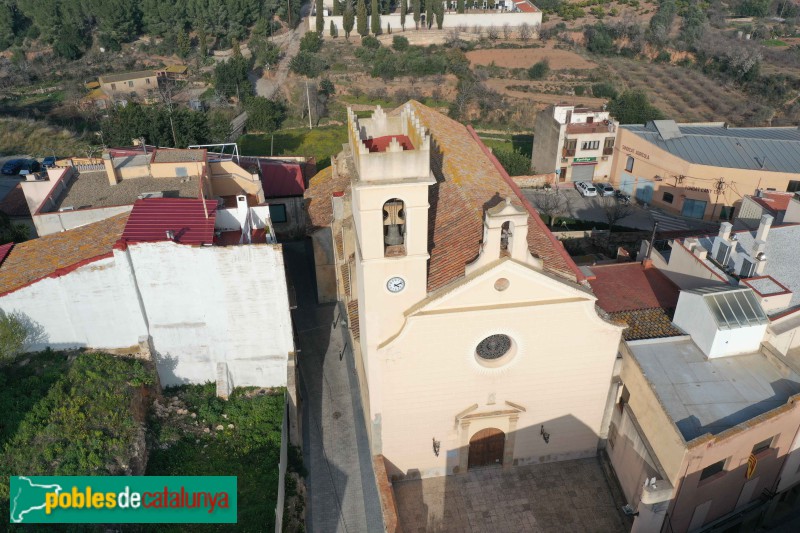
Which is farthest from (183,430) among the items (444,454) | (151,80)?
(151,80)

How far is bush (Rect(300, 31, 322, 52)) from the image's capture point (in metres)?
90.2

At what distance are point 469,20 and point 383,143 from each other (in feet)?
282

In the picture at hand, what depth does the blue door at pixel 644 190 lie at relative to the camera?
49938mm

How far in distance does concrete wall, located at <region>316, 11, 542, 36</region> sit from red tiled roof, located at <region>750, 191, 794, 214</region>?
244ft

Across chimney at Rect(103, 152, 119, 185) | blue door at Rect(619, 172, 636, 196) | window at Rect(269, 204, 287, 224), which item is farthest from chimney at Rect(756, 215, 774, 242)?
chimney at Rect(103, 152, 119, 185)

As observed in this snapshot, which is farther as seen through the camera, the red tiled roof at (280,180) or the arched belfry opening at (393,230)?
the red tiled roof at (280,180)

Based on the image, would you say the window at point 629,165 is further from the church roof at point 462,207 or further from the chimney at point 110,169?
the chimney at point 110,169

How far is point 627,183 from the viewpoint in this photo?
171 ft

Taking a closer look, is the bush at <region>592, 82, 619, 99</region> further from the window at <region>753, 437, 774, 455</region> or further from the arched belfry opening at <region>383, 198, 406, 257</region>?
the arched belfry opening at <region>383, 198, 406, 257</region>

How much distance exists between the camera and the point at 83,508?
61.4 ft

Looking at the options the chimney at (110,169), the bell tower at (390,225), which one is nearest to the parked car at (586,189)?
the bell tower at (390,225)

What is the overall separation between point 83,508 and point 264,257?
1055 cm

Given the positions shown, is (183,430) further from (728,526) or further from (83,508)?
(728,526)

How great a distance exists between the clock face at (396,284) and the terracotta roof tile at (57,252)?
11639mm
